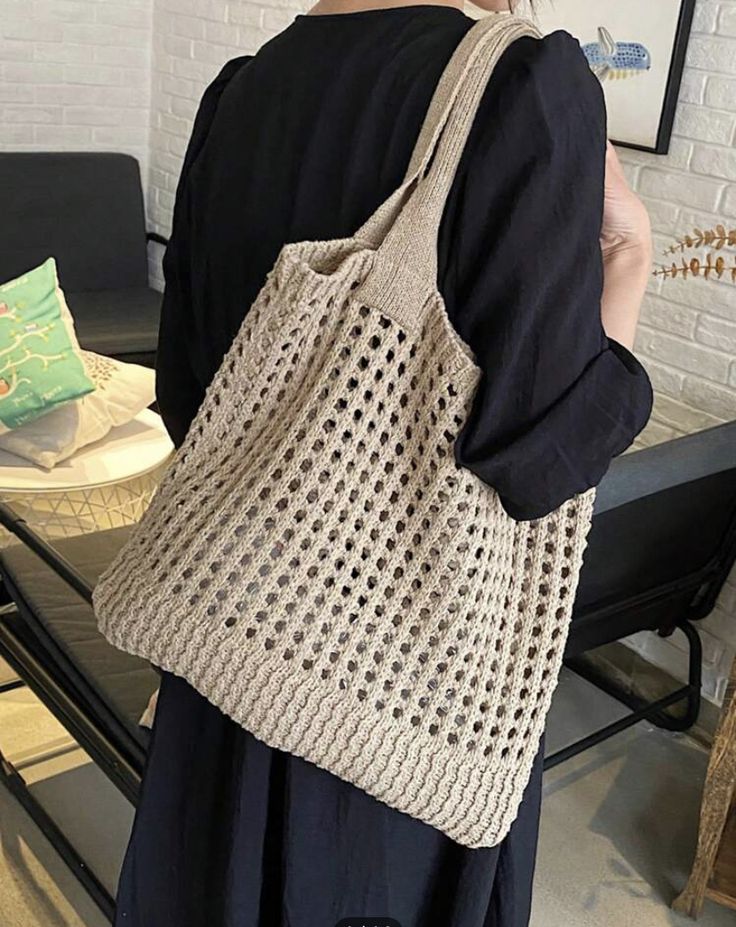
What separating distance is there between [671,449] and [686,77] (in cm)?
84

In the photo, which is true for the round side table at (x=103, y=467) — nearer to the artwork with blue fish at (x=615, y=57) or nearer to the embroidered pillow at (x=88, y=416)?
the embroidered pillow at (x=88, y=416)

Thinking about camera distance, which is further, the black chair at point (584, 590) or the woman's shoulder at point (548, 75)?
the black chair at point (584, 590)

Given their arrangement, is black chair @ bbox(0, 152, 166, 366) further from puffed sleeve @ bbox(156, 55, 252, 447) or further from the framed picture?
puffed sleeve @ bbox(156, 55, 252, 447)

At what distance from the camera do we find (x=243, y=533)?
87 centimetres

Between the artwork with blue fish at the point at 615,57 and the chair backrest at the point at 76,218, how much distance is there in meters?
1.84

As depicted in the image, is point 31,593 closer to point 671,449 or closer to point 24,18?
point 671,449

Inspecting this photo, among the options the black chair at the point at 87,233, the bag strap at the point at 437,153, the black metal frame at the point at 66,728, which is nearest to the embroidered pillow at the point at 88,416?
the black metal frame at the point at 66,728

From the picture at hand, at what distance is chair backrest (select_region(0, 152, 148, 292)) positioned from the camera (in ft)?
11.3

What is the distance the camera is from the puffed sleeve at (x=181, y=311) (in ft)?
3.26

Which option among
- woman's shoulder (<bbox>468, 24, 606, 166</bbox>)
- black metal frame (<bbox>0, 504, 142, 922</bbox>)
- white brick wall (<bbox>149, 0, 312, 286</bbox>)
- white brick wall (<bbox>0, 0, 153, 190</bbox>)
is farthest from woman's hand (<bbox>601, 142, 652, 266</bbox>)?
white brick wall (<bbox>0, 0, 153, 190</bbox>)

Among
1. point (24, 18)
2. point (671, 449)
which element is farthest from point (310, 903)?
point (24, 18)

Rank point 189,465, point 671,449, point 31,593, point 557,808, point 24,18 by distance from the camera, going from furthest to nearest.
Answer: point 24,18 < point 557,808 < point 31,593 < point 671,449 < point 189,465

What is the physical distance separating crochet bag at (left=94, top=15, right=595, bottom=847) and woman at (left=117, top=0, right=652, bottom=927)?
0.13ft

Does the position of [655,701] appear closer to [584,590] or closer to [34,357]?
[584,590]
